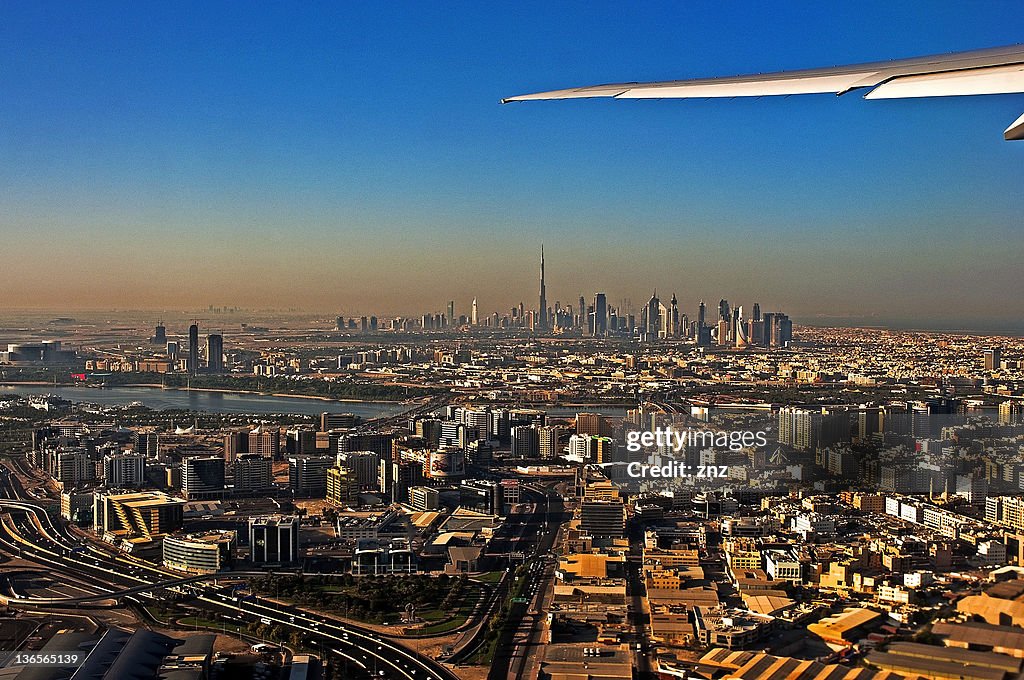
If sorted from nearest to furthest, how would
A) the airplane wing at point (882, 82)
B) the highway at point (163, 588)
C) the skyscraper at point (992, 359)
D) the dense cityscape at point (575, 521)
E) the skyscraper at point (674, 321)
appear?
the airplane wing at point (882, 82), the dense cityscape at point (575, 521), the highway at point (163, 588), the skyscraper at point (992, 359), the skyscraper at point (674, 321)

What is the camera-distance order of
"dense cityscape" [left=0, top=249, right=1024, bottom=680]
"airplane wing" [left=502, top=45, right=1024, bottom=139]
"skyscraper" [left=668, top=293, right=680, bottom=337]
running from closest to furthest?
"airplane wing" [left=502, top=45, right=1024, bottom=139], "dense cityscape" [left=0, top=249, right=1024, bottom=680], "skyscraper" [left=668, top=293, right=680, bottom=337]

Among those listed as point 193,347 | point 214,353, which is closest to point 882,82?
point 214,353

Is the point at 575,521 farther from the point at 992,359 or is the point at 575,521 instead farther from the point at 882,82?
the point at 882,82

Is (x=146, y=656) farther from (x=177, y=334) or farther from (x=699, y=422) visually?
(x=177, y=334)

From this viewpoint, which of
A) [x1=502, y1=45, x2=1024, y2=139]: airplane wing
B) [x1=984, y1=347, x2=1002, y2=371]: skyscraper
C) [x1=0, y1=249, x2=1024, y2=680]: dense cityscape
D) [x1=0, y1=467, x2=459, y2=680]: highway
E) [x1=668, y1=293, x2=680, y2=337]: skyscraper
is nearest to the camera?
[x1=502, y1=45, x2=1024, y2=139]: airplane wing

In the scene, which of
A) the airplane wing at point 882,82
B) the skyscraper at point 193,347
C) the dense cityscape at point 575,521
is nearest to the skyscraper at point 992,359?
the dense cityscape at point 575,521

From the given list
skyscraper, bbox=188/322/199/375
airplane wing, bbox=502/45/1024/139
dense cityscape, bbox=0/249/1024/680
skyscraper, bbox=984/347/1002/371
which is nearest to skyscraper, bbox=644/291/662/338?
dense cityscape, bbox=0/249/1024/680

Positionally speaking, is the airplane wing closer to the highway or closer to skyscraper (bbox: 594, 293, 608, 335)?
the highway

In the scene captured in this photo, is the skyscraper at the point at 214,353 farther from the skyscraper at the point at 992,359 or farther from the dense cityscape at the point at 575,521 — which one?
the skyscraper at the point at 992,359
